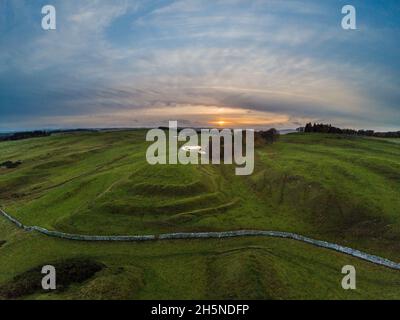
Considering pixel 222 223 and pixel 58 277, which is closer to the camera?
pixel 58 277

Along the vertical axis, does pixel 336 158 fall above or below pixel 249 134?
below

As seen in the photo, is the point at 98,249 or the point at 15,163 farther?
the point at 15,163

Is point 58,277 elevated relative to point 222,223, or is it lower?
lower

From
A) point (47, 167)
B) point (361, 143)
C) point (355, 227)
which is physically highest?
point (361, 143)

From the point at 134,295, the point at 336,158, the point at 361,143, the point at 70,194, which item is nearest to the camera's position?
the point at 134,295
